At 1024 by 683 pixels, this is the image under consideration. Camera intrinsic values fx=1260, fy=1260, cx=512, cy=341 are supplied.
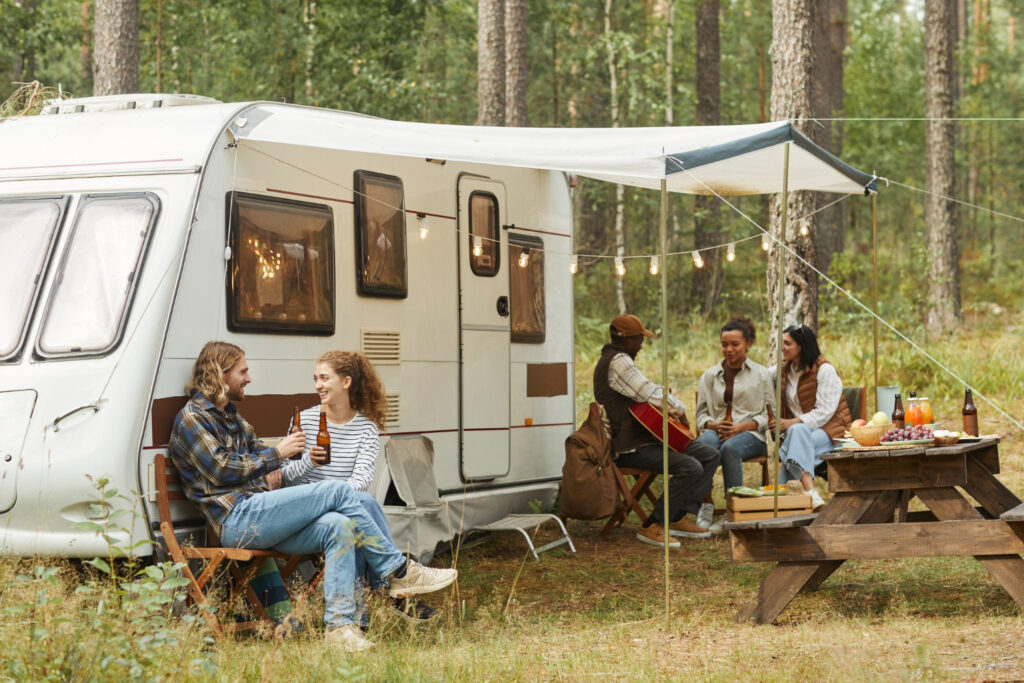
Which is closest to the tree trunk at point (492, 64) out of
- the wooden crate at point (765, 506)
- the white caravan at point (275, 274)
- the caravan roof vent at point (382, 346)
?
the white caravan at point (275, 274)

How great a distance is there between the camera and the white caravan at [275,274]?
5.17 meters

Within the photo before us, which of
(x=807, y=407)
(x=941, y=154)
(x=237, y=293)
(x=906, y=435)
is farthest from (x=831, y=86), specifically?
(x=237, y=293)

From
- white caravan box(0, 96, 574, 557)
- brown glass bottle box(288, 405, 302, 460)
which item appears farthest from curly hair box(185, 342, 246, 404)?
brown glass bottle box(288, 405, 302, 460)

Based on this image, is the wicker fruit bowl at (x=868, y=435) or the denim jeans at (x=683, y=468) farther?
the denim jeans at (x=683, y=468)

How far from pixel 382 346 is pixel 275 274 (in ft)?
2.97

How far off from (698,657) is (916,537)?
1.20m

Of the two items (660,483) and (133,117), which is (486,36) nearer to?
(660,483)

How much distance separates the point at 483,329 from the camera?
753cm

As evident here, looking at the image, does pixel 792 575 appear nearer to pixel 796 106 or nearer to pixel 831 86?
pixel 796 106

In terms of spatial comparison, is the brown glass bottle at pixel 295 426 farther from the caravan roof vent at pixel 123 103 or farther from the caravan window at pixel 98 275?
Answer: the caravan roof vent at pixel 123 103

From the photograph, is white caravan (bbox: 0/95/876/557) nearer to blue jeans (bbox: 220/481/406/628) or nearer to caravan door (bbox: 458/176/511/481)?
caravan door (bbox: 458/176/511/481)

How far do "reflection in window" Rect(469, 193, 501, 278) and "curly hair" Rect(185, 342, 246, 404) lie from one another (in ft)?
7.75

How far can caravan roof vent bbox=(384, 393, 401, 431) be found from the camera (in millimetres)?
6734

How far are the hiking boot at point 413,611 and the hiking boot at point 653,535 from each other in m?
2.43
